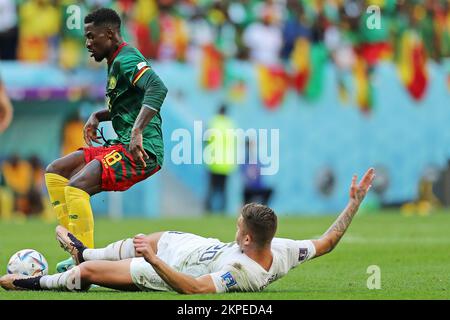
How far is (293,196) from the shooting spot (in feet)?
78.6

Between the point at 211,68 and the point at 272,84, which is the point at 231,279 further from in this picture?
the point at 272,84

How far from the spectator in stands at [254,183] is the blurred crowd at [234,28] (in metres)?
2.34

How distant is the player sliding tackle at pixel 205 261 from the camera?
707 centimetres

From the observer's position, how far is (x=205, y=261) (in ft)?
24.0

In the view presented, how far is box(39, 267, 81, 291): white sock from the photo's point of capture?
7.43 m

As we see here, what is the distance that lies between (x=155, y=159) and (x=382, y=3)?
16251 mm

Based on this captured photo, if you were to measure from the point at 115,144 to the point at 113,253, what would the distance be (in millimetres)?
1230

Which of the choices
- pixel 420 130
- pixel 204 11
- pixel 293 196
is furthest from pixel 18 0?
pixel 420 130

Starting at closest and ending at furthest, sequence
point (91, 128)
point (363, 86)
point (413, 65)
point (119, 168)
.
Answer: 1. point (119, 168)
2. point (91, 128)
3. point (363, 86)
4. point (413, 65)

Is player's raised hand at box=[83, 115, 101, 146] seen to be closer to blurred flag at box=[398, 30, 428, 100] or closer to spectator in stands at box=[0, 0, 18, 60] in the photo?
spectator in stands at box=[0, 0, 18, 60]

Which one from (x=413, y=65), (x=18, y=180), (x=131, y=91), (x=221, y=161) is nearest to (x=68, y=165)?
(x=131, y=91)

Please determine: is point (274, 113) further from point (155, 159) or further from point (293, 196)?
point (155, 159)

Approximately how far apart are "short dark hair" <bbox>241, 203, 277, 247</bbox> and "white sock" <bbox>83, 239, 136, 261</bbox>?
1070 millimetres

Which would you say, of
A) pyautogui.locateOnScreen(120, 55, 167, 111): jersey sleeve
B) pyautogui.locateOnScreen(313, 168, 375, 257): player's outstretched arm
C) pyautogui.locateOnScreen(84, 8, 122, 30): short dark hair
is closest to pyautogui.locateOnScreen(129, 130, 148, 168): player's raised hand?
pyautogui.locateOnScreen(120, 55, 167, 111): jersey sleeve
